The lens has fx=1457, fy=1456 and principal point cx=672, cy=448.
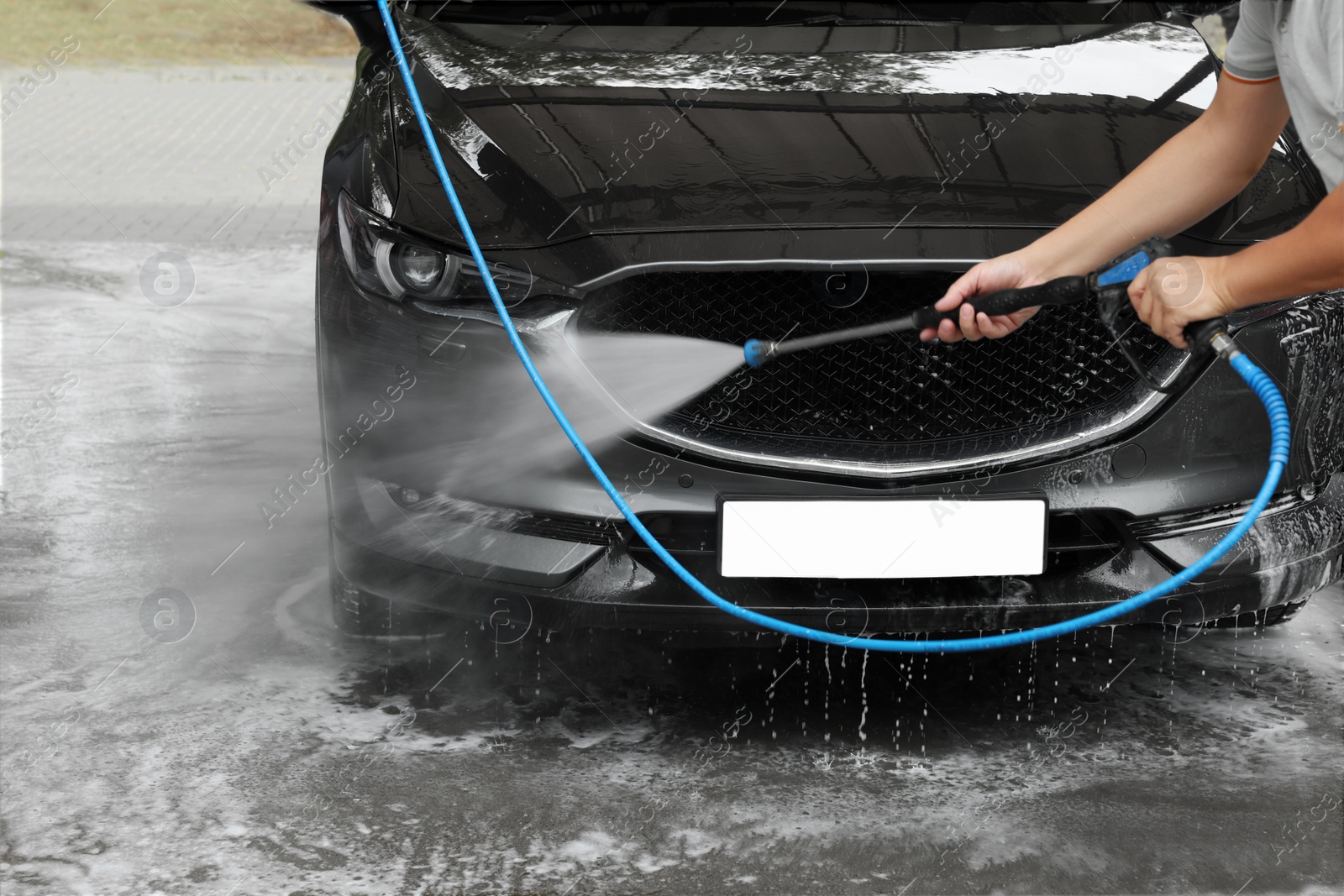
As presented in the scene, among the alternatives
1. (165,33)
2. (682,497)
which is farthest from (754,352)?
(165,33)

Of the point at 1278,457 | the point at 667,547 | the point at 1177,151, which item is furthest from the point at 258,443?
the point at 1278,457

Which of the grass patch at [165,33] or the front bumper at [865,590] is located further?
the grass patch at [165,33]

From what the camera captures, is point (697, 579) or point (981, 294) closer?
point (981, 294)

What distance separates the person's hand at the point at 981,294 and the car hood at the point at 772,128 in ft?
0.84

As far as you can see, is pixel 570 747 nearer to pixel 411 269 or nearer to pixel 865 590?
pixel 865 590

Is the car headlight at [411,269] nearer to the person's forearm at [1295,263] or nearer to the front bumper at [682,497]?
the front bumper at [682,497]

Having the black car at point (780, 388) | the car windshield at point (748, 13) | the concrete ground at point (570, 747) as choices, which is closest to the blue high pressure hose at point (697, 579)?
the black car at point (780, 388)

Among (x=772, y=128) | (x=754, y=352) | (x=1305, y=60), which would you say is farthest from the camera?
(x=772, y=128)

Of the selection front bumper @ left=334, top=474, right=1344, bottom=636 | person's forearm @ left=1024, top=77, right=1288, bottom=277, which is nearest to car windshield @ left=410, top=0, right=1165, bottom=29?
person's forearm @ left=1024, top=77, right=1288, bottom=277

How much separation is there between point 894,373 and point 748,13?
4.49 ft

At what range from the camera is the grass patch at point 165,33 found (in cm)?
2166

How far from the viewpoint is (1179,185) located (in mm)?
2443

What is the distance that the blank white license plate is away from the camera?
2.70 m

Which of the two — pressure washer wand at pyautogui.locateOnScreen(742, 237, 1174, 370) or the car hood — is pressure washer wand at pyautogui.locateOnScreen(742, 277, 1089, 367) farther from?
the car hood
